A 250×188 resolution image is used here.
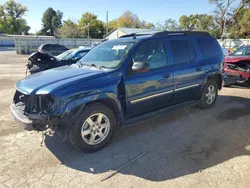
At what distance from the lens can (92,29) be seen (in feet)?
203

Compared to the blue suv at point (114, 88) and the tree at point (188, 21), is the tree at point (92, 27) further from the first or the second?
the blue suv at point (114, 88)

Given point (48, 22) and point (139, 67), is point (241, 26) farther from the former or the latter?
point (48, 22)

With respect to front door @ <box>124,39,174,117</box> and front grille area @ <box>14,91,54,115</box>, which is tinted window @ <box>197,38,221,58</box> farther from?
front grille area @ <box>14,91,54,115</box>

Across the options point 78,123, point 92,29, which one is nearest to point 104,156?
point 78,123

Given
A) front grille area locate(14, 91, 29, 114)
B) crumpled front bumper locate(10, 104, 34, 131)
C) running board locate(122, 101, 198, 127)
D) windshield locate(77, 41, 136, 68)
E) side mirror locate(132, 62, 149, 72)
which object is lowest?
running board locate(122, 101, 198, 127)

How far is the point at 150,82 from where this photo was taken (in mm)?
3969

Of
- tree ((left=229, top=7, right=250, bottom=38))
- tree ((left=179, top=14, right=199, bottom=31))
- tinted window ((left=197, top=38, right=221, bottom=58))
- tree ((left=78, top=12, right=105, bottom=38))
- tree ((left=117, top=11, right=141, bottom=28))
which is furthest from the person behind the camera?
tree ((left=117, top=11, right=141, bottom=28))

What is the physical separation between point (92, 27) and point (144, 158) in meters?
62.9

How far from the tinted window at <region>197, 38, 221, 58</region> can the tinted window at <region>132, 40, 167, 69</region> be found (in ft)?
4.85

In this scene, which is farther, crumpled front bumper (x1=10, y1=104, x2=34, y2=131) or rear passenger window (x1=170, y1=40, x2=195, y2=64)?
rear passenger window (x1=170, y1=40, x2=195, y2=64)

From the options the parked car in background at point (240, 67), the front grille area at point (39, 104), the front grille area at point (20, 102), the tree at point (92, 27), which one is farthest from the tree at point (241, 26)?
the front grille area at point (39, 104)

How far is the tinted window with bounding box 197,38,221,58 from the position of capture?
205 inches

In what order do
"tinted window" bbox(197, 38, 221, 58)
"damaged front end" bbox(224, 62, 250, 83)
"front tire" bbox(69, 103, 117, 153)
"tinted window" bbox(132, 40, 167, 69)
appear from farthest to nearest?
1. "damaged front end" bbox(224, 62, 250, 83)
2. "tinted window" bbox(197, 38, 221, 58)
3. "tinted window" bbox(132, 40, 167, 69)
4. "front tire" bbox(69, 103, 117, 153)

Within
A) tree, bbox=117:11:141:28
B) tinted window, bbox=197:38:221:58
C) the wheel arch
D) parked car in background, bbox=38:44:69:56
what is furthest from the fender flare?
tree, bbox=117:11:141:28
